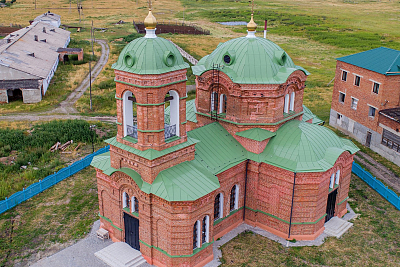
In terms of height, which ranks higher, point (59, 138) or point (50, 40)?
point (50, 40)

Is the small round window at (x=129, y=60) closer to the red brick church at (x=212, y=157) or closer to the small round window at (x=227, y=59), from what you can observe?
the red brick church at (x=212, y=157)

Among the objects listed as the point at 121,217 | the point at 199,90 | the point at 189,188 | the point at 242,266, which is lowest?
the point at 242,266

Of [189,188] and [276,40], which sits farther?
[276,40]

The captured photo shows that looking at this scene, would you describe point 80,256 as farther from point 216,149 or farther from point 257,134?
point 257,134

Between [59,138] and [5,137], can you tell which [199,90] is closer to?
[59,138]

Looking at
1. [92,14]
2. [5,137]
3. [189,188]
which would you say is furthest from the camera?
[92,14]

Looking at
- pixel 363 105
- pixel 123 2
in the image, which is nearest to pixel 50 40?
pixel 363 105
